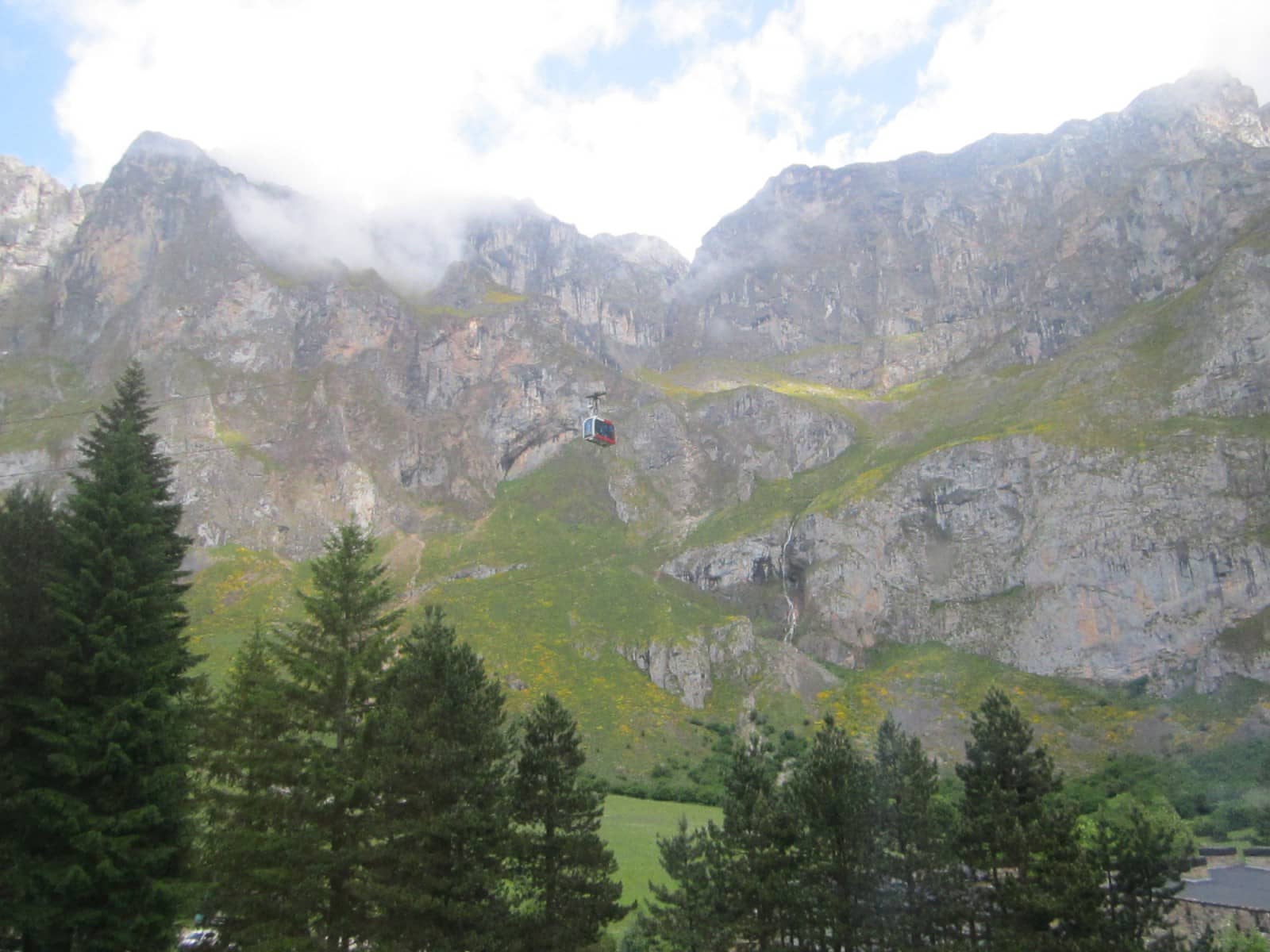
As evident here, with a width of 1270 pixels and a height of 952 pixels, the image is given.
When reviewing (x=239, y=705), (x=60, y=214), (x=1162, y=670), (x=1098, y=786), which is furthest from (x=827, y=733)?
(x=60, y=214)

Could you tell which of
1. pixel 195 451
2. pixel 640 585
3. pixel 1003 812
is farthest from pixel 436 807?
pixel 195 451

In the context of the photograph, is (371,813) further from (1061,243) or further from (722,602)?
(1061,243)

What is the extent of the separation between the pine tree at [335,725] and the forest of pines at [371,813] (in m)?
0.08

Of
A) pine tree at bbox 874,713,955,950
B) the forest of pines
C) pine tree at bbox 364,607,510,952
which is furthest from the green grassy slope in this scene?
pine tree at bbox 364,607,510,952

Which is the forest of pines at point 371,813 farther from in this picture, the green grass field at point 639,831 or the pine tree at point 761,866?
the green grass field at point 639,831

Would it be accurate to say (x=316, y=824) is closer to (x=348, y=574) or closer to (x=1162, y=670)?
(x=348, y=574)

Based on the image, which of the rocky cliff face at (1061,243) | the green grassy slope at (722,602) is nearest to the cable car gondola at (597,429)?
the green grassy slope at (722,602)

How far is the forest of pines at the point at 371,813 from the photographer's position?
21672 millimetres

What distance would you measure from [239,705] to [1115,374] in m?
122

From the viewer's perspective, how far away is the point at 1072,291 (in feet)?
494

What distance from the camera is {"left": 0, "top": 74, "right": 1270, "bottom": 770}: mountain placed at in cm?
10256

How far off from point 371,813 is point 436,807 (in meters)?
2.17

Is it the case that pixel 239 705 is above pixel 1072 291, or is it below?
below

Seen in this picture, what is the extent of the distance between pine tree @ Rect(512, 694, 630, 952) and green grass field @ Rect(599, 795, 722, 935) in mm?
14088
